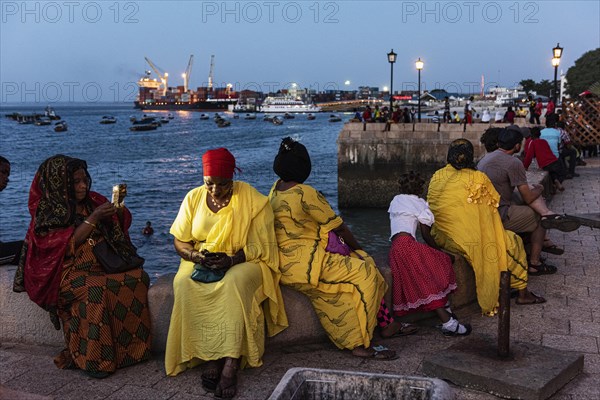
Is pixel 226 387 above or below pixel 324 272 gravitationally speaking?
below

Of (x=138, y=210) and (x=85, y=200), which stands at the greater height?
(x=85, y=200)

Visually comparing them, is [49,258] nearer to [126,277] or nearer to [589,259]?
[126,277]

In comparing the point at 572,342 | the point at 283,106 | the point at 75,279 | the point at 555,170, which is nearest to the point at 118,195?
the point at 75,279

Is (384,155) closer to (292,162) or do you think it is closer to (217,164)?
(292,162)

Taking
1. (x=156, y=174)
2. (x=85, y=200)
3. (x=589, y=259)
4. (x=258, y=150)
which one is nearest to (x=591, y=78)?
(x=258, y=150)

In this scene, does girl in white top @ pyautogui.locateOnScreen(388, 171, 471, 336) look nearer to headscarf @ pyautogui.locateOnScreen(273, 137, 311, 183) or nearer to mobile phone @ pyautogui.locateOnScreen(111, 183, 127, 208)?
headscarf @ pyautogui.locateOnScreen(273, 137, 311, 183)

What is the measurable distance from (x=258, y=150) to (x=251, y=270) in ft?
191

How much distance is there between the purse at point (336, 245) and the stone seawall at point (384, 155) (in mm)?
20496

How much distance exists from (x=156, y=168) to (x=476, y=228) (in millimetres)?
46283

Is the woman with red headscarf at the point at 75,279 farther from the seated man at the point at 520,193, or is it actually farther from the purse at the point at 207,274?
the seated man at the point at 520,193

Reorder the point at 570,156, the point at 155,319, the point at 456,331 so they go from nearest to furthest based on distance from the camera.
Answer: the point at 155,319
the point at 456,331
the point at 570,156

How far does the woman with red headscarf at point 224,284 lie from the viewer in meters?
3.98

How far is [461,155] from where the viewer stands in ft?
17.4

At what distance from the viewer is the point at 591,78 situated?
213 feet
